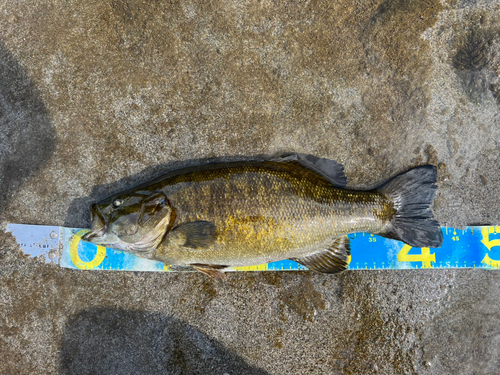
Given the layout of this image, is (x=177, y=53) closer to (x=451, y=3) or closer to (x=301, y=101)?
(x=301, y=101)

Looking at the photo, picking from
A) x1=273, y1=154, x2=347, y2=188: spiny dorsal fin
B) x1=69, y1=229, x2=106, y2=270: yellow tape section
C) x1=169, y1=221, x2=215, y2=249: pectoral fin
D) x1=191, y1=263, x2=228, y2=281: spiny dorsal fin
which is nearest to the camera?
x1=169, y1=221, x2=215, y2=249: pectoral fin

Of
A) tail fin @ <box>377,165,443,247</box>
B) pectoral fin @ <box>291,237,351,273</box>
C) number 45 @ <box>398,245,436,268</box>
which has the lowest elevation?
pectoral fin @ <box>291,237,351,273</box>

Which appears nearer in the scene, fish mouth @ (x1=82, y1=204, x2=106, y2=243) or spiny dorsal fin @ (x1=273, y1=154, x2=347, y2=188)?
fish mouth @ (x1=82, y1=204, x2=106, y2=243)

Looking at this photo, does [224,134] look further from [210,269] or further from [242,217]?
[210,269]

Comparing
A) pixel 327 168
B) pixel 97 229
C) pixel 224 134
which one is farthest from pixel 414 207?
pixel 97 229

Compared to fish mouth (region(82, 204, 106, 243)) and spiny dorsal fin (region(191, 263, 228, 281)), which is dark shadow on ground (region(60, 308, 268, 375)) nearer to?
spiny dorsal fin (region(191, 263, 228, 281))

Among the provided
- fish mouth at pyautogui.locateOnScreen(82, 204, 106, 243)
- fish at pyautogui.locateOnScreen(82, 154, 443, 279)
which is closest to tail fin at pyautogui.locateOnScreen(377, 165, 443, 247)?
fish at pyautogui.locateOnScreen(82, 154, 443, 279)

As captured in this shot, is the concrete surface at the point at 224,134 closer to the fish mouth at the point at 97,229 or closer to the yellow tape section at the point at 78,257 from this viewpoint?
the yellow tape section at the point at 78,257

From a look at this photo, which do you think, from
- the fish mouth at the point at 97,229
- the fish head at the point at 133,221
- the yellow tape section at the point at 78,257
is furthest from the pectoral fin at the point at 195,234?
the yellow tape section at the point at 78,257
